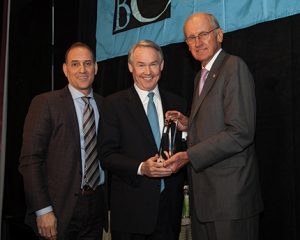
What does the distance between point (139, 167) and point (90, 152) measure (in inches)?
17.8

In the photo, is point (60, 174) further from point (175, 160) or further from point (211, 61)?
point (211, 61)

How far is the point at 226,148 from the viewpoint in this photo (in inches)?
68.3

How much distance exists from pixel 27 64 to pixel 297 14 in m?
3.08

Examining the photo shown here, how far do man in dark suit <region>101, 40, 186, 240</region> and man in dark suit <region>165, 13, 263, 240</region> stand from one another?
0.19 m

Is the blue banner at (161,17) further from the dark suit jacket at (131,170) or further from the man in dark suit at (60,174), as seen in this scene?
the man in dark suit at (60,174)

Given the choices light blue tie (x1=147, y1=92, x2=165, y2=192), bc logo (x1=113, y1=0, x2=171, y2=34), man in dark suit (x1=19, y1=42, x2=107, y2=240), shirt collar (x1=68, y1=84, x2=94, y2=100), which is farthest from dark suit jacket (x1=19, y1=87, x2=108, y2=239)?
bc logo (x1=113, y1=0, x2=171, y2=34)

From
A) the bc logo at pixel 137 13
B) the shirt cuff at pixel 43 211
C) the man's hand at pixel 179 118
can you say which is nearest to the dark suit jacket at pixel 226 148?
the man's hand at pixel 179 118

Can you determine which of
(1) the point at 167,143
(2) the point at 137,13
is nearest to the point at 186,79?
(2) the point at 137,13

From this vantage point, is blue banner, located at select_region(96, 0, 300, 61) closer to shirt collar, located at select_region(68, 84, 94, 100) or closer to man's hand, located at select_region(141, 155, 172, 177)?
shirt collar, located at select_region(68, 84, 94, 100)

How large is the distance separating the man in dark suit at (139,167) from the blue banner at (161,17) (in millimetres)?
832

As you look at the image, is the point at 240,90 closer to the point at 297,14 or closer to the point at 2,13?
the point at 297,14

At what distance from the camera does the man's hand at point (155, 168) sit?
6.14ft

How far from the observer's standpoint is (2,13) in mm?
4238

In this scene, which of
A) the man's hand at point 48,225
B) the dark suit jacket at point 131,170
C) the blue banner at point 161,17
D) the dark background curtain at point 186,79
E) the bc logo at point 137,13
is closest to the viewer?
the dark suit jacket at point 131,170
